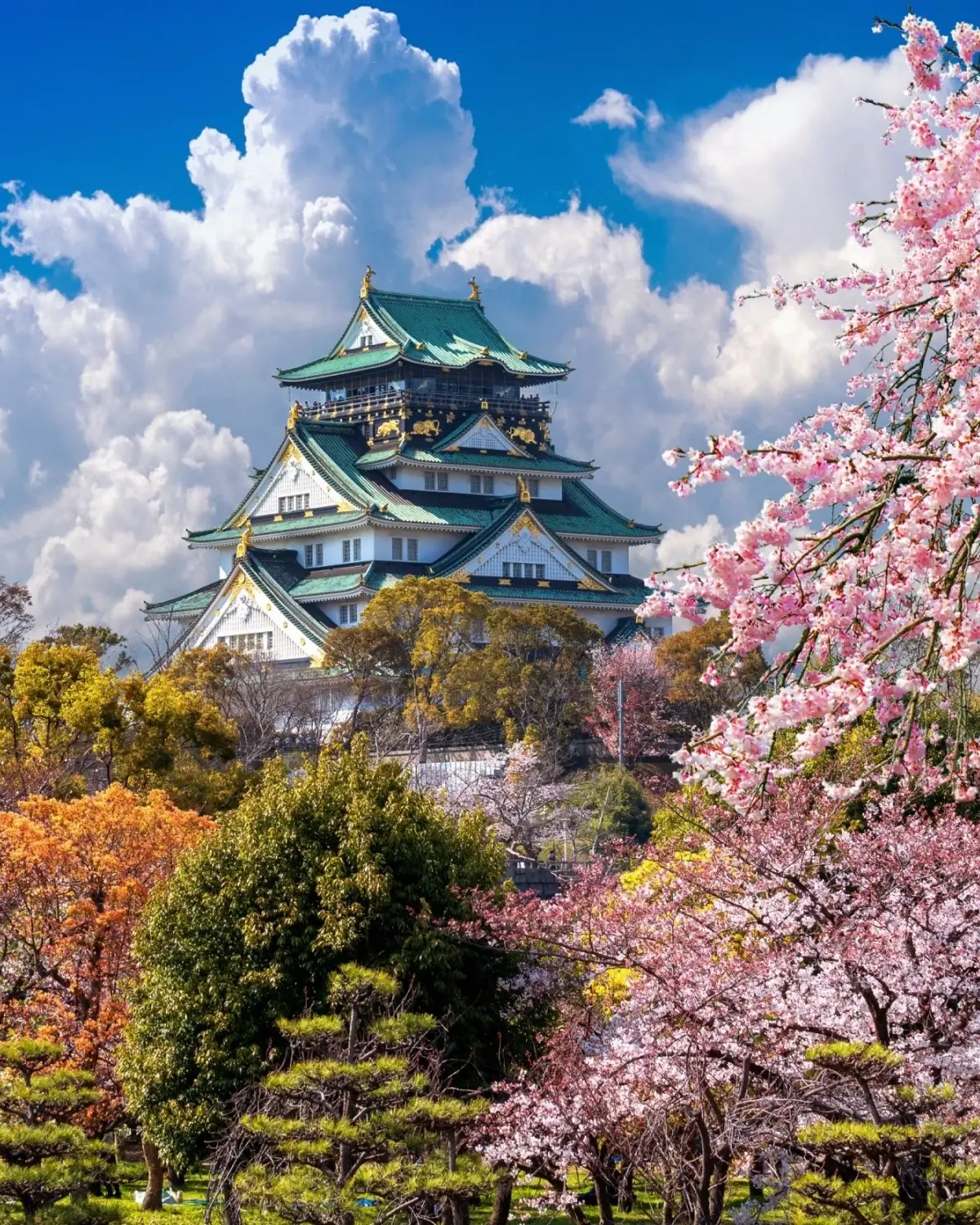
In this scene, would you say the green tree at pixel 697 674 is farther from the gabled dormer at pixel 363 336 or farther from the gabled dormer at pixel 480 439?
the gabled dormer at pixel 363 336

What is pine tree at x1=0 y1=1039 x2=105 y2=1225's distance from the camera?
14.8 m

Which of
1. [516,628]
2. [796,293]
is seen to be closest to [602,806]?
[516,628]

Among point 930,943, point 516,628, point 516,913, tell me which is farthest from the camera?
point 516,628

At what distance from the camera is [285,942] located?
17.6 meters

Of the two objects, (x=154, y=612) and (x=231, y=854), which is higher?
(x=154, y=612)

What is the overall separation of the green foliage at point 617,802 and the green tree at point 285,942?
75.5ft

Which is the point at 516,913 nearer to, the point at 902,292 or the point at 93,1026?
the point at 93,1026

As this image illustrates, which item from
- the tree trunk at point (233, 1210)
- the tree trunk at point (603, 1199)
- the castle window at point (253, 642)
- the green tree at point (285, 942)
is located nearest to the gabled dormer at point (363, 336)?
the castle window at point (253, 642)

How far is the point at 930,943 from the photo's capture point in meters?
14.9

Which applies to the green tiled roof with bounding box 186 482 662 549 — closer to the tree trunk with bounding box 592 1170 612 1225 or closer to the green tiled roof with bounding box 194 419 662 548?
the green tiled roof with bounding box 194 419 662 548

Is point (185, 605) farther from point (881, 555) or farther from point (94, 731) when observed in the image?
point (881, 555)

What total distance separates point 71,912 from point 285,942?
4.54m

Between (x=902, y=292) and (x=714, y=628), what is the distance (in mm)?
41120

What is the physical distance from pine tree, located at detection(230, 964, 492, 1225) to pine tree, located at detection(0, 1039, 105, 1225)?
4.55ft
